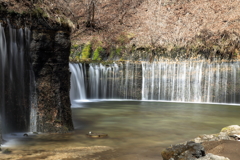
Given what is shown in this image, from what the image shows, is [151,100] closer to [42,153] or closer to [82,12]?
[82,12]

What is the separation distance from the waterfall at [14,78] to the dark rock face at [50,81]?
9.1 inches

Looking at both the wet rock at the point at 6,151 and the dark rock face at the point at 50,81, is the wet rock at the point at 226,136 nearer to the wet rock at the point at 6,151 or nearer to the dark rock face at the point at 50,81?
the dark rock face at the point at 50,81

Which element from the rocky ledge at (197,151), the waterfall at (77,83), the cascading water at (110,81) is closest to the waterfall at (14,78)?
the rocky ledge at (197,151)

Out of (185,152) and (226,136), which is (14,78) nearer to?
(185,152)

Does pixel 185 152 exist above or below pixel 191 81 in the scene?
below

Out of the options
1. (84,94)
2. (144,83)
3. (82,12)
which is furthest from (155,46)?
(82,12)

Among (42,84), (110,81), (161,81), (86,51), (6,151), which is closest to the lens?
(6,151)

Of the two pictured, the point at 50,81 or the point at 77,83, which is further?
the point at 77,83

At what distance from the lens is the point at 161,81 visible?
60.8ft

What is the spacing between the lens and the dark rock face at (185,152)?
3691mm

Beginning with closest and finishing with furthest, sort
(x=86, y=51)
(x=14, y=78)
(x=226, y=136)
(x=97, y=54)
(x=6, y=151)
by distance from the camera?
(x=6, y=151) < (x=226, y=136) < (x=14, y=78) < (x=97, y=54) < (x=86, y=51)

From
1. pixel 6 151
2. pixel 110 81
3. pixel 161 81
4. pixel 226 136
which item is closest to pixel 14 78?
pixel 6 151

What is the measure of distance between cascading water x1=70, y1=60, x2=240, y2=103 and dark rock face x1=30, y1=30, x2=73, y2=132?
10.4 meters

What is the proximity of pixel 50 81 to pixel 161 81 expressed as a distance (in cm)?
1294
